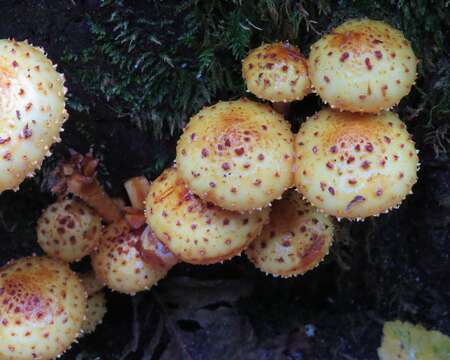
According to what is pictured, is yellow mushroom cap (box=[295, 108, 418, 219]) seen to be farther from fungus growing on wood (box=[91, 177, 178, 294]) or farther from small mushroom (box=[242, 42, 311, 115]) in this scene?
fungus growing on wood (box=[91, 177, 178, 294])

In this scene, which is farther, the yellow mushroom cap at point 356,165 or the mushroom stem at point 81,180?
the mushroom stem at point 81,180

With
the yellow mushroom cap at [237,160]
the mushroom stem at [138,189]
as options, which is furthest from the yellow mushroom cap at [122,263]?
the yellow mushroom cap at [237,160]

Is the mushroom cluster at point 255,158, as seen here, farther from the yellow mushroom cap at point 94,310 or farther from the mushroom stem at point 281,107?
the yellow mushroom cap at point 94,310

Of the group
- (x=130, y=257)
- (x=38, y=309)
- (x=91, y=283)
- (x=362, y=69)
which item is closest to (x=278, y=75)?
(x=362, y=69)

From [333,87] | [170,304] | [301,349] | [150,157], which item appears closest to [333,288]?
[301,349]

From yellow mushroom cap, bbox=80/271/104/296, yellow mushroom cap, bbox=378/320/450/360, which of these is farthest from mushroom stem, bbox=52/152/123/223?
yellow mushroom cap, bbox=378/320/450/360

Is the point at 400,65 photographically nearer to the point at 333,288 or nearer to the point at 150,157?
the point at 150,157
